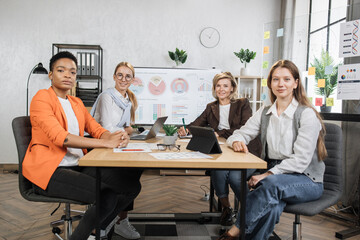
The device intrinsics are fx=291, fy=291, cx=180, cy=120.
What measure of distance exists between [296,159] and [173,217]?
121cm

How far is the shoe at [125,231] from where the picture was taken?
2049 mm

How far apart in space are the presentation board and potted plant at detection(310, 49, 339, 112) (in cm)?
174

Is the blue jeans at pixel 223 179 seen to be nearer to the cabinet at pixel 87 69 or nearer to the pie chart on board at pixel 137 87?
the pie chart on board at pixel 137 87

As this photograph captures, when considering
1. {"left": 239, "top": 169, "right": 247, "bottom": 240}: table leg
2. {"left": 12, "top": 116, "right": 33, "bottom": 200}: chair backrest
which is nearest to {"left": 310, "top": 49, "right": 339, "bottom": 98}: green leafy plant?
{"left": 239, "top": 169, "right": 247, "bottom": 240}: table leg

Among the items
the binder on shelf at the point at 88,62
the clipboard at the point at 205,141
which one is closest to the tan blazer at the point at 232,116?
the clipboard at the point at 205,141

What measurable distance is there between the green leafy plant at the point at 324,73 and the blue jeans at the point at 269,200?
59.3 inches

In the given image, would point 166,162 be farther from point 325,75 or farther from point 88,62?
point 88,62

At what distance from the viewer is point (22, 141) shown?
1583 mm

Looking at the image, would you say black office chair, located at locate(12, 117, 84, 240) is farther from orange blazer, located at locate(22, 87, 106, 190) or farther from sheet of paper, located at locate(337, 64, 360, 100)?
sheet of paper, located at locate(337, 64, 360, 100)

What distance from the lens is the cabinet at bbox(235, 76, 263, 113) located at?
170 inches

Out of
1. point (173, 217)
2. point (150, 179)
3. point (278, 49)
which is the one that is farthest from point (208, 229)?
point (278, 49)

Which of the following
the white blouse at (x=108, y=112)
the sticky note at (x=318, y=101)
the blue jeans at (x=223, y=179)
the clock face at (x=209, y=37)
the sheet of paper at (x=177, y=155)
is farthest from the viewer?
the clock face at (x=209, y=37)

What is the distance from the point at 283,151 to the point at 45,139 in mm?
1331

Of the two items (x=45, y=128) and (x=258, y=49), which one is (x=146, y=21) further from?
(x=45, y=128)
